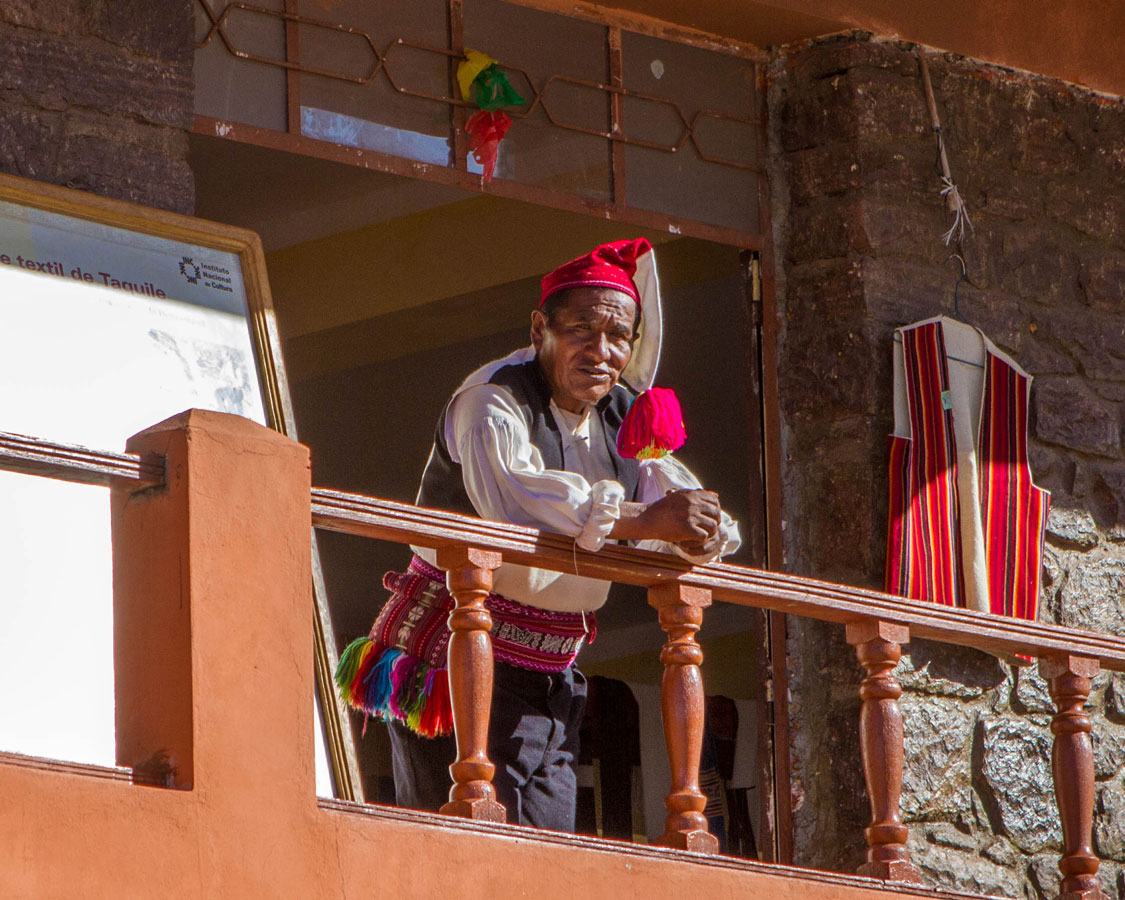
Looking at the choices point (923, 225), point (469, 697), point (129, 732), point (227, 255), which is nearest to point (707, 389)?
point (923, 225)

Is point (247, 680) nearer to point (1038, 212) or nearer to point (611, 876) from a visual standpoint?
point (611, 876)

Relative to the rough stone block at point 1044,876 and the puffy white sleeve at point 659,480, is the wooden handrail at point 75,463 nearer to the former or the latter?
the puffy white sleeve at point 659,480

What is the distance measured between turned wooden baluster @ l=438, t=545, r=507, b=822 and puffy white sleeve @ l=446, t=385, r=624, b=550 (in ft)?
0.51

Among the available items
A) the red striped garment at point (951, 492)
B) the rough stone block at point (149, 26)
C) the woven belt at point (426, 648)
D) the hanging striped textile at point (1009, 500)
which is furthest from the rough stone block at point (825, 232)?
the woven belt at point (426, 648)

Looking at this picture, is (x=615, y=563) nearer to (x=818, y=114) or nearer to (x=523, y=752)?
(x=523, y=752)

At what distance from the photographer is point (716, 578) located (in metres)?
3.99

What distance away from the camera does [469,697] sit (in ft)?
11.9

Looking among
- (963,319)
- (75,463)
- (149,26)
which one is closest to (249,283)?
(149,26)

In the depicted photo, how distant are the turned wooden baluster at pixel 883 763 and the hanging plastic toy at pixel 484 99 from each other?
5.92 feet

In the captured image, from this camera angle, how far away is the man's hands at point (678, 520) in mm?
3789

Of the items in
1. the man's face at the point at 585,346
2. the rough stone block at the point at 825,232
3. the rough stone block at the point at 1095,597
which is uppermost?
the rough stone block at the point at 825,232

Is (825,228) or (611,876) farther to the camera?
(825,228)

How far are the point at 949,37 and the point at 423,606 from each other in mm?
2705

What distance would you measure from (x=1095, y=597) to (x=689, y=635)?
2.19 metres
